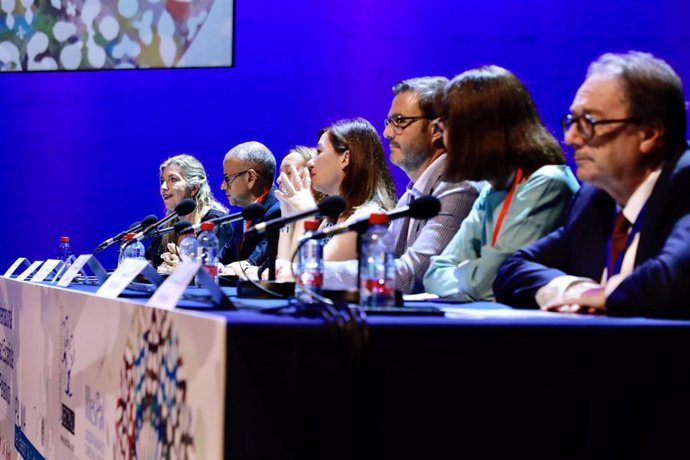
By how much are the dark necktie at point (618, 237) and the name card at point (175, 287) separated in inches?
40.3

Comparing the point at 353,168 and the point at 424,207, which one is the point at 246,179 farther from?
the point at 424,207

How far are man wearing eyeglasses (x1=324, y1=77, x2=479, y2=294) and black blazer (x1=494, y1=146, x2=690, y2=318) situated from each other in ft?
2.42

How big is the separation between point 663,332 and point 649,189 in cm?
61

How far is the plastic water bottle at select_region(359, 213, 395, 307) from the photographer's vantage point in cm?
188

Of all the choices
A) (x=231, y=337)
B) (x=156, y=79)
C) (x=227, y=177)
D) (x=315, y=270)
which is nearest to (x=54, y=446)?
(x=315, y=270)

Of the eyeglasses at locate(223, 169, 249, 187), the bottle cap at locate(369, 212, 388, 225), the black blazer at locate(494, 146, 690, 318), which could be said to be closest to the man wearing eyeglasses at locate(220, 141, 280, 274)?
the eyeglasses at locate(223, 169, 249, 187)

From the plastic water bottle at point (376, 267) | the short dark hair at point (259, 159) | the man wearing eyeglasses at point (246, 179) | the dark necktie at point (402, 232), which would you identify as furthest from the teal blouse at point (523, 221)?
the short dark hair at point (259, 159)

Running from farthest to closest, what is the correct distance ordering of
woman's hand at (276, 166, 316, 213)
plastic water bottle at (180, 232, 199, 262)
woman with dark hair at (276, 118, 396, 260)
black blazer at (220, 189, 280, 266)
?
black blazer at (220, 189, 280, 266) → woman's hand at (276, 166, 316, 213) → woman with dark hair at (276, 118, 396, 260) → plastic water bottle at (180, 232, 199, 262)

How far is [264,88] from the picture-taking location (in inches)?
233

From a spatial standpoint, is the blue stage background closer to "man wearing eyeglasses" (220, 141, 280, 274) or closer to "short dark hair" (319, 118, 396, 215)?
"man wearing eyeglasses" (220, 141, 280, 274)

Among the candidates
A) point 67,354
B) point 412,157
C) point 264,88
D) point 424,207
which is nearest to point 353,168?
point 412,157

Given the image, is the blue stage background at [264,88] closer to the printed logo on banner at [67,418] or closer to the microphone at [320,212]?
the microphone at [320,212]

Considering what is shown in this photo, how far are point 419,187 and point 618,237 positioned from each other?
1.23m

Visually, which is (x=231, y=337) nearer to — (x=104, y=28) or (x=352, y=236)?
(x=352, y=236)
